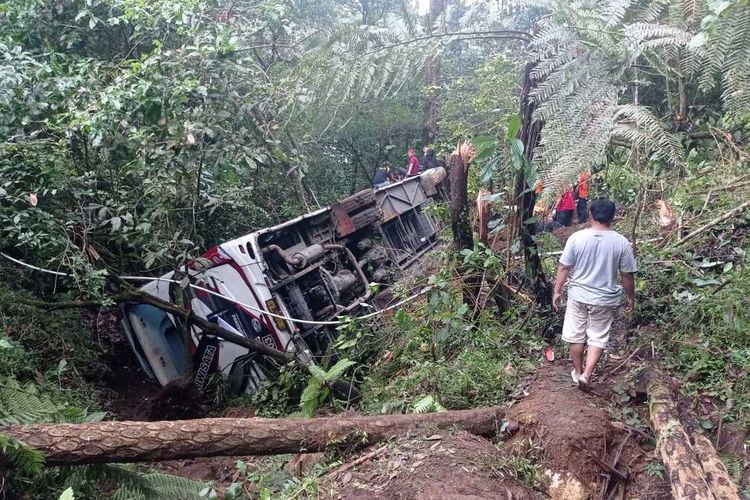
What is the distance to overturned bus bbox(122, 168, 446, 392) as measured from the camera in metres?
6.23

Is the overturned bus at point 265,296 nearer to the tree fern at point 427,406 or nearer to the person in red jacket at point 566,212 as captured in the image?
the tree fern at point 427,406

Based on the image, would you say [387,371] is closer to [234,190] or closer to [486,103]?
[234,190]

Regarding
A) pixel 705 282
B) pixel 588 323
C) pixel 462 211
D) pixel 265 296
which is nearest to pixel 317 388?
pixel 265 296

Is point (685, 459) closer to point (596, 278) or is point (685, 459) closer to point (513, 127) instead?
point (596, 278)

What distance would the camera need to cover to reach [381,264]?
25.7 ft

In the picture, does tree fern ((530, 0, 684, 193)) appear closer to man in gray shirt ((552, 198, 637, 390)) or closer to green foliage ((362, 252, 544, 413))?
man in gray shirt ((552, 198, 637, 390))

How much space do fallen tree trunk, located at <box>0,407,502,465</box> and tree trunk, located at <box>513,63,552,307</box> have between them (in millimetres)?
1460

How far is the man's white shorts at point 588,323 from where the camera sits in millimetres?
3891

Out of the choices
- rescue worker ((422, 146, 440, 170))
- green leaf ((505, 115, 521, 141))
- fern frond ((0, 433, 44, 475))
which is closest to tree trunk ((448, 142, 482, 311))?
green leaf ((505, 115, 521, 141))

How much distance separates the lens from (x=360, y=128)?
44.5ft

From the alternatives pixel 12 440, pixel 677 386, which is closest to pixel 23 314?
pixel 12 440

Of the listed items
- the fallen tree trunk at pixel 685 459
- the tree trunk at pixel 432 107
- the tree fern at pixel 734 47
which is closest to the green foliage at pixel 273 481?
the fallen tree trunk at pixel 685 459

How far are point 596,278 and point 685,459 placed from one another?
1.36m

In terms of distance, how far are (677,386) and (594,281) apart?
891mm
